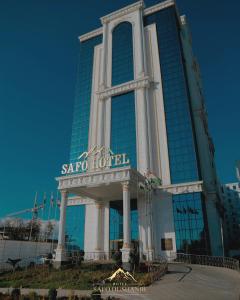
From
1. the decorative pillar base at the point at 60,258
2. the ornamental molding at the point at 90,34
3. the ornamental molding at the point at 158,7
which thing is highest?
the ornamental molding at the point at 90,34

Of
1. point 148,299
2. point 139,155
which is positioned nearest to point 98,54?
point 139,155

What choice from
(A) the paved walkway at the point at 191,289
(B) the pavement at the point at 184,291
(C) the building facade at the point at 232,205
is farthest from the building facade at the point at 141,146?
(C) the building facade at the point at 232,205

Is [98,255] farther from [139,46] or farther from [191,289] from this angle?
[139,46]

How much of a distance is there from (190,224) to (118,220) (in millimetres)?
11019

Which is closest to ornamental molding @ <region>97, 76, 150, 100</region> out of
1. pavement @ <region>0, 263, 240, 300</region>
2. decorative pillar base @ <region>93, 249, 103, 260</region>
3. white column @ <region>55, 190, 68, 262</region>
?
white column @ <region>55, 190, 68, 262</region>

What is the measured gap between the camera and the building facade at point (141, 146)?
36219 millimetres

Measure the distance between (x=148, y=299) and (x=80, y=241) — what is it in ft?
101

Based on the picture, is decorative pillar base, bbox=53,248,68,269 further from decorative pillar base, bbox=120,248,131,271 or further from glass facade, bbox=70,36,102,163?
glass facade, bbox=70,36,102,163

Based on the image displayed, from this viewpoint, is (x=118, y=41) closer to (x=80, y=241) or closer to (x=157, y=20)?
(x=157, y=20)

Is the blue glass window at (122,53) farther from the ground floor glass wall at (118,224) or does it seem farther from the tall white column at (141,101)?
the ground floor glass wall at (118,224)

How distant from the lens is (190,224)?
1451 inches

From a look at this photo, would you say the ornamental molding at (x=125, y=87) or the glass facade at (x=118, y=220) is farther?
the ornamental molding at (x=125, y=87)

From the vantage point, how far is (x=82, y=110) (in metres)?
55.0

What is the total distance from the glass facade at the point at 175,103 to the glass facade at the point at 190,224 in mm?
3116
